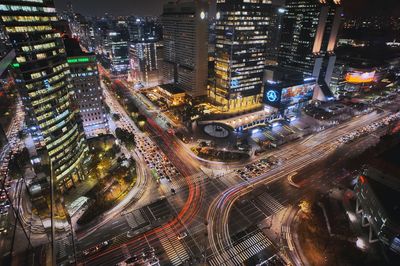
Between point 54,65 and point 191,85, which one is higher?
point 54,65

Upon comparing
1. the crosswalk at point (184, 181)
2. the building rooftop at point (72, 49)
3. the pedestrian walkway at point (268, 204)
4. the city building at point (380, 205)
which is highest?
the building rooftop at point (72, 49)

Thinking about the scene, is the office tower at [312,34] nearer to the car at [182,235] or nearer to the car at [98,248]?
the car at [182,235]

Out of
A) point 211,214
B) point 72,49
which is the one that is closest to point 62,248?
point 211,214

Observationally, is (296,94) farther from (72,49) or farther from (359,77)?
(72,49)

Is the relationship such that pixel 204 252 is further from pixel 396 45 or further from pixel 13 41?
pixel 396 45

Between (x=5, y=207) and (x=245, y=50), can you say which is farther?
(x=245, y=50)

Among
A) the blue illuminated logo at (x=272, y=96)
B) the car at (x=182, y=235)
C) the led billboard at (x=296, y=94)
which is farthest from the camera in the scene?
the blue illuminated logo at (x=272, y=96)

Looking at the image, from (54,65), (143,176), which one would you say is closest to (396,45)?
(143,176)

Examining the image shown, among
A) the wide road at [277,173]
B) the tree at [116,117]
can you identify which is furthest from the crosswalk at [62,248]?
the tree at [116,117]
